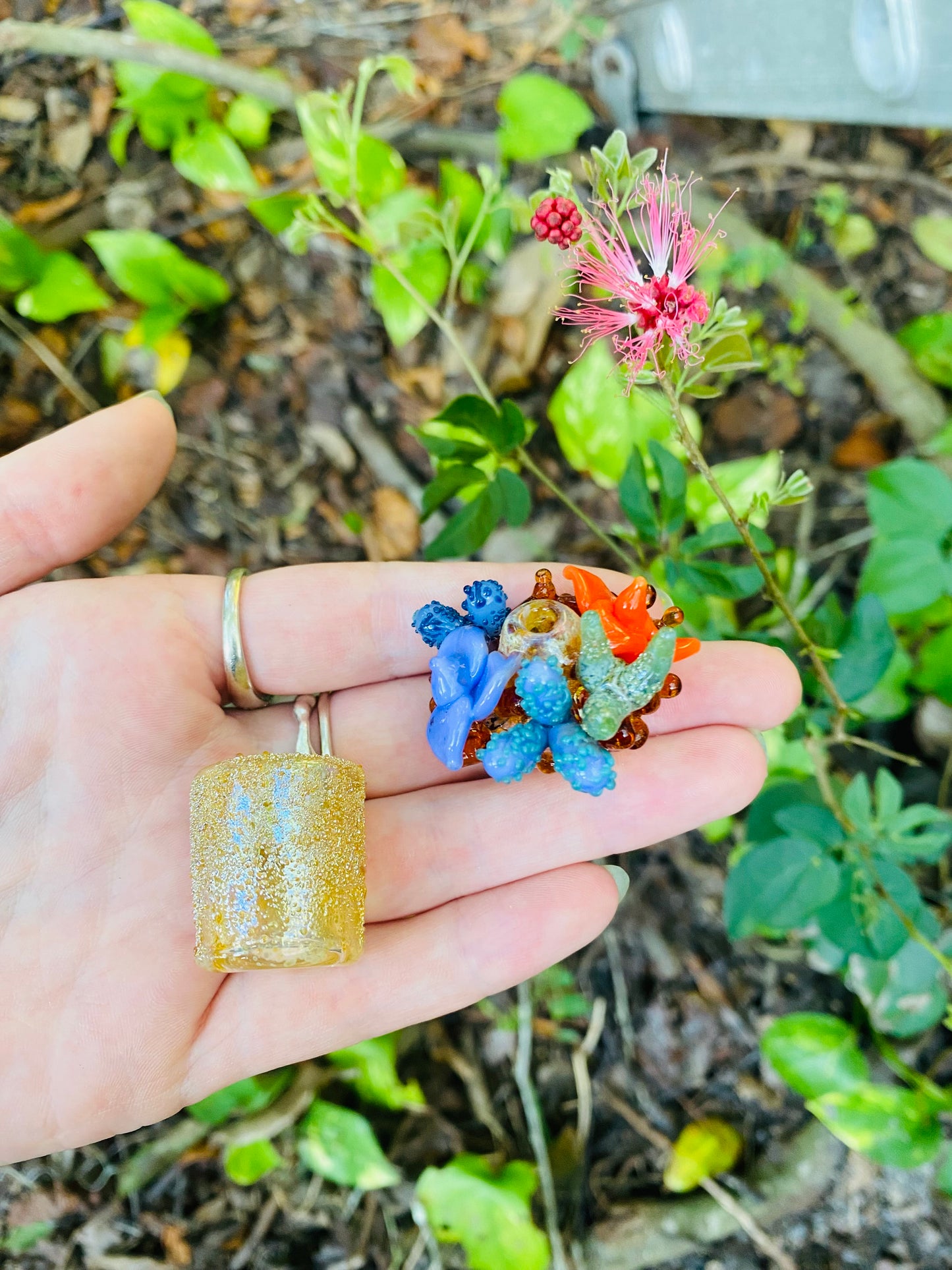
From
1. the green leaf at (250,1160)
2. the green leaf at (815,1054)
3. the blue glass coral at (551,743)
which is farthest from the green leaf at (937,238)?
the green leaf at (250,1160)

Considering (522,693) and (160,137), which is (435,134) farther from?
(522,693)

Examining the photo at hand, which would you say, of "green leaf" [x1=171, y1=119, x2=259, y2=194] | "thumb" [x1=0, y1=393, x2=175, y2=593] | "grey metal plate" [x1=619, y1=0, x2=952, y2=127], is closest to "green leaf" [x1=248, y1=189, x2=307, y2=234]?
"green leaf" [x1=171, y1=119, x2=259, y2=194]

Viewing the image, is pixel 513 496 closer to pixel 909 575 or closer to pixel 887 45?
pixel 909 575

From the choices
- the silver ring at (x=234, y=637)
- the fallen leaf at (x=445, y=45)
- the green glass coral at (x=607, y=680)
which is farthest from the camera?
the fallen leaf at (x=445, y=45)

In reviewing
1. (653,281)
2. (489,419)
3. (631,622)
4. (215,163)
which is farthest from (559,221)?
(215,163)

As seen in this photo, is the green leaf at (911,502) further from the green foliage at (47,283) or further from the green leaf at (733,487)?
the green foliage at (47,283)

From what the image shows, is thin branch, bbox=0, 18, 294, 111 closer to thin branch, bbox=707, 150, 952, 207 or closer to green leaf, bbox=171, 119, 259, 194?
green leaf, bbox=171, 119, 259, 194

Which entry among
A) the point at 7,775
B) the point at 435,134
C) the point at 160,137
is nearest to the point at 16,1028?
the point at 7,775
